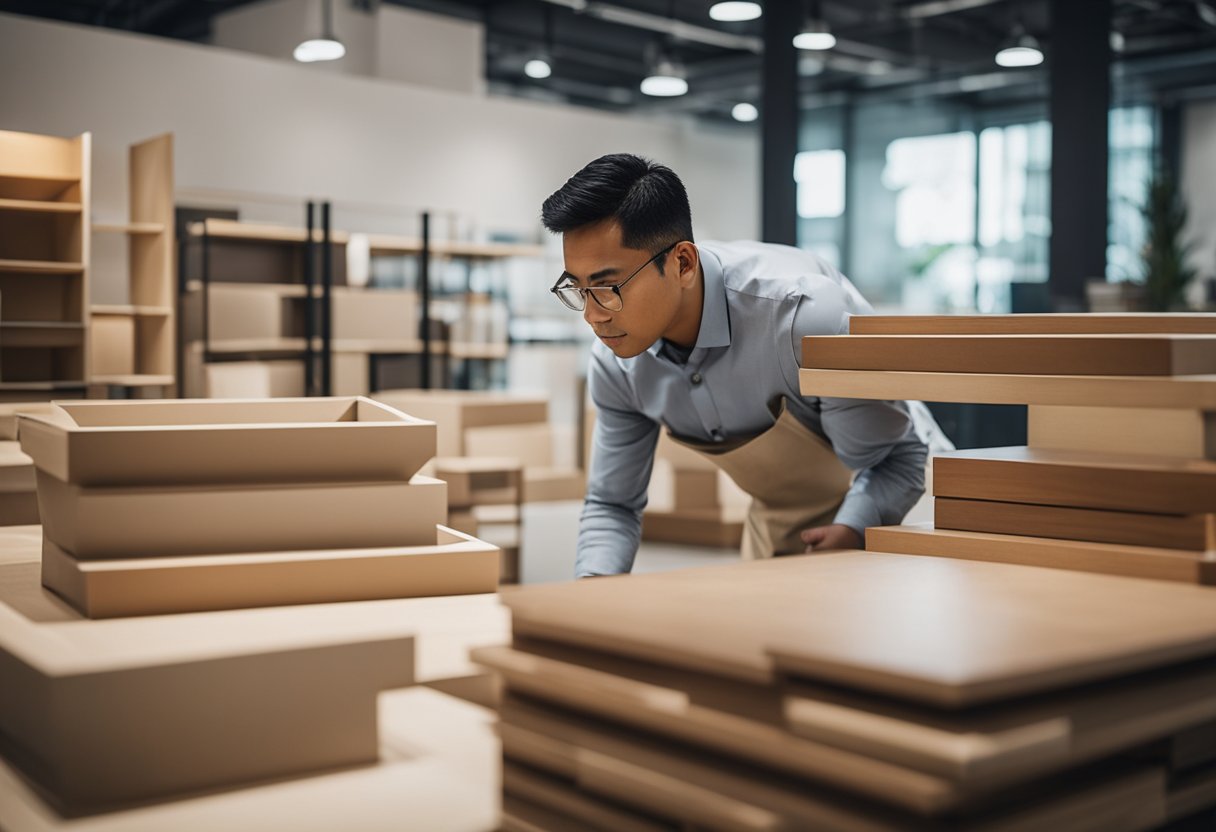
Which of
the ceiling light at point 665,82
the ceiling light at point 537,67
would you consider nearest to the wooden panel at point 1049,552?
the ceiling light at point 665,82

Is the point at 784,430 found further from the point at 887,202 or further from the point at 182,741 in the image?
the point at 887,202

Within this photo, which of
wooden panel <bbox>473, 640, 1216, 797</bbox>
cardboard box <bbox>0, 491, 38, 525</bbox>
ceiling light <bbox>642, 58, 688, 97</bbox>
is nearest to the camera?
wooden panel <bbox>473, 640, 1216, 797</bbox>

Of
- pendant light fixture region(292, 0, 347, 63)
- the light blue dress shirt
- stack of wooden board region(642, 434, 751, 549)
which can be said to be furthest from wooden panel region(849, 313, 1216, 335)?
pendant light fixture region(292, 0, 347, 63)

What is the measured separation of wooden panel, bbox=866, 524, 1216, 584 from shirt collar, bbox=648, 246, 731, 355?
0.78 metres

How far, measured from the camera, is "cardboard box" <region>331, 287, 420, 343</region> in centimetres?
779

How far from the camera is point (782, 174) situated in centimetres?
794

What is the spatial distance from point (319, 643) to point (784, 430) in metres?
1.35

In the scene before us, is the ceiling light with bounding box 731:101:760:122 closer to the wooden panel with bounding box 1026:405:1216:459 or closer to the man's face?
the man's face

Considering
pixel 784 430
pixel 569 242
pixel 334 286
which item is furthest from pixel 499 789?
pixel 334 286

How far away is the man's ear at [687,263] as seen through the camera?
6.35 ft

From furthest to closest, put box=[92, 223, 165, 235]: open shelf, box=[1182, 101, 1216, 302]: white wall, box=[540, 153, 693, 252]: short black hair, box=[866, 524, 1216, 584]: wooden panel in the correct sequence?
box=[1182, 101, 1216, 302]: white wall < box=[92, 223, 165, 235]: open shelf < box=[540, 153, 693, 252]: short black hair < box=[866, 524, 1216, 584]: wooden panel

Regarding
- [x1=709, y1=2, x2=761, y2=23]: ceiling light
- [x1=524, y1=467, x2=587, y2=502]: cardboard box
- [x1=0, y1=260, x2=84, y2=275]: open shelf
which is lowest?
[x1=524, y1=467, x2=587, y2=502]: cardboard box

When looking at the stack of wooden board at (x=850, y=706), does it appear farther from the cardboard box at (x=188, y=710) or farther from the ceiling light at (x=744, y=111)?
the ceiling light at (x=744, y=111)

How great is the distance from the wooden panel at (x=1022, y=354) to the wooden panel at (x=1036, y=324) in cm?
6
